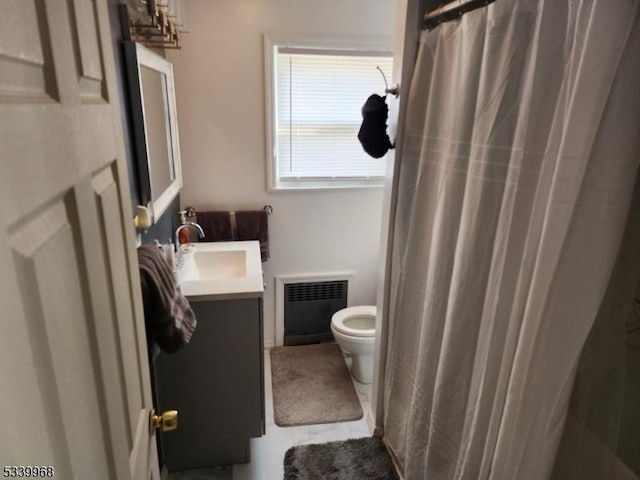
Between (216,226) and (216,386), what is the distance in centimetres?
104

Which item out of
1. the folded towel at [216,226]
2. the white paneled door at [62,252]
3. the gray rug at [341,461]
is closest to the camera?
the white paneled door at [62,252]

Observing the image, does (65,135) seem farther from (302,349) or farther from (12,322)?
(302,349)

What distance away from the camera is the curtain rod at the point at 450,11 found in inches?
48.3

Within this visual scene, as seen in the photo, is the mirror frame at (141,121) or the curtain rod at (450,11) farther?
the mirror frame at (141,121)

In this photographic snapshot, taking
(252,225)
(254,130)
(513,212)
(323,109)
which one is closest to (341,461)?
(252,225)

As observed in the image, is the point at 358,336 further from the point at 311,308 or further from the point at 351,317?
the point at 311,308

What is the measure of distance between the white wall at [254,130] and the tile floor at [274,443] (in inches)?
34.0

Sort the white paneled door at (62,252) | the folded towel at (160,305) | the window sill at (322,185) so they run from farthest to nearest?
the window sill at (322,185) → the folded towel at (160,305) → the white paneled door at (62,252)

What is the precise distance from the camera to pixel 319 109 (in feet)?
8.36

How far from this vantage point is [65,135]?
0.55m

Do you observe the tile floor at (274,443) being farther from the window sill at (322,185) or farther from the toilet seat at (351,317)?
→ the window sill at (322,185)

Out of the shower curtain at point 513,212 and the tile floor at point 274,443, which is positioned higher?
the shower curtain at point 513,212

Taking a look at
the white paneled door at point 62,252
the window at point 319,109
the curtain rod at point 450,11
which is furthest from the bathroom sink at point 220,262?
the curtain rod at point 450,11

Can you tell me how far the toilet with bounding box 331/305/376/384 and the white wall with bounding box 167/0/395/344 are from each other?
36 cm
